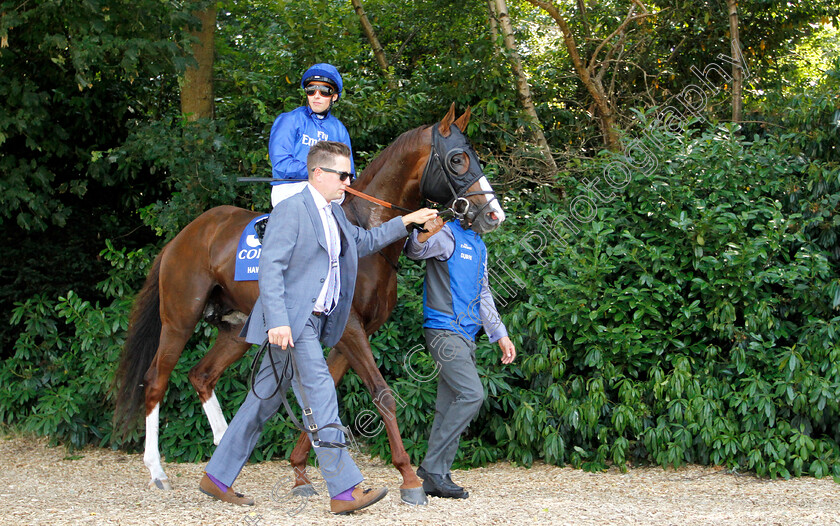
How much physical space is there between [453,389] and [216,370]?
1.85 meters

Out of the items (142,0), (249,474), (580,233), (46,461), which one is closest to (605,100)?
(580,233)

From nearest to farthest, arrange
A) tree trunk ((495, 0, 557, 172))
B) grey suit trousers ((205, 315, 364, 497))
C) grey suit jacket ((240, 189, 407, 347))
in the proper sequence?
grey suit jacket ((240, 189, 407, 347))
grey suit trousers ((205, 315, 364, 497))
tree trunk ((495, 0, 557, 172))

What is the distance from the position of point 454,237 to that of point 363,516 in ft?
5.42

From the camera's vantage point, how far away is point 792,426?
5270 millimetres

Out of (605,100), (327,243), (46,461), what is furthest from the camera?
(605,100)

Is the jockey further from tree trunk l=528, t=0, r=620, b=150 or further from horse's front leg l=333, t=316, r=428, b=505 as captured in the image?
tree trunk l=528, t=0, r=620, b=150

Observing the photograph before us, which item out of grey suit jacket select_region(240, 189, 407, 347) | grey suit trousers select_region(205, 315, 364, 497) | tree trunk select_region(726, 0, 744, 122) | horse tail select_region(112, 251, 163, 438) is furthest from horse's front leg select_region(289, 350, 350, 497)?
tree trunk select_region(726, 0, 744, 122)

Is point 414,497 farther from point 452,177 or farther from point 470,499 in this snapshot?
point 452,177

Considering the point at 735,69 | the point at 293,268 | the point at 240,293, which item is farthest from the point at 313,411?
the point at 735,69

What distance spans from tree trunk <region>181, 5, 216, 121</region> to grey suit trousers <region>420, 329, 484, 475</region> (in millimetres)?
4381

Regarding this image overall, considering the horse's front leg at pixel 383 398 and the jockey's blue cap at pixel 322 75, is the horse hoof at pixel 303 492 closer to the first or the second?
the horse's front leg at pixel 383 398

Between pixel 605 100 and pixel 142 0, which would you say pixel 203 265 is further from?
pixel 605 100

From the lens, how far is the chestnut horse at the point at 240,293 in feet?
14.4

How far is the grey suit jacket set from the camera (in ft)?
12.1
